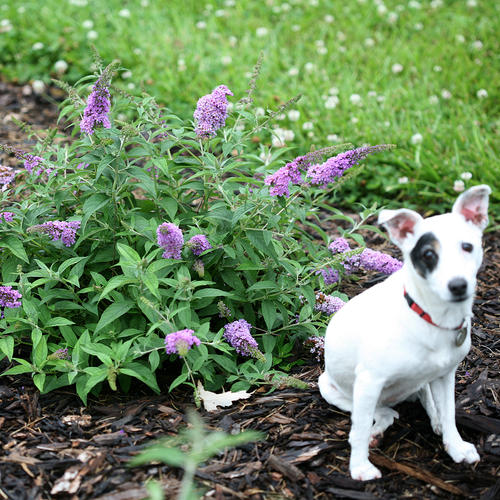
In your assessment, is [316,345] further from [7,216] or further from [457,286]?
[7,216]

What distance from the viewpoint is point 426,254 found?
7.60ft

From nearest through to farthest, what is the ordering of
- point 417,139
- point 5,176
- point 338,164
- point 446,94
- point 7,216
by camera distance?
point 338,164 → point 7,216 → point 5,176 → point 417,139 → point 446,94

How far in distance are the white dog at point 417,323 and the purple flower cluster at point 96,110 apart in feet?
4.62

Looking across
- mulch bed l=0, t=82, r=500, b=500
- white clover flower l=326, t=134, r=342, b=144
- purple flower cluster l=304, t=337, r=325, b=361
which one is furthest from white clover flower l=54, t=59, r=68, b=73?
purple flower cluster l=304, t=337, r=325, b=361

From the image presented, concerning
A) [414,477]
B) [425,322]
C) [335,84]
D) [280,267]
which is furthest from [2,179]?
[335,84]

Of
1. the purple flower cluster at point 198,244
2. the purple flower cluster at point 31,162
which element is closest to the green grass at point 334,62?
the purple flower cluster at point 31,162

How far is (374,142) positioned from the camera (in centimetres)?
581

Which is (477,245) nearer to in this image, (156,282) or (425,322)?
(425,322)

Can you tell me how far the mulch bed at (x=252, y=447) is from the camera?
103 inches

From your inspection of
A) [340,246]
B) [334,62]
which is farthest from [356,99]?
[340,246]

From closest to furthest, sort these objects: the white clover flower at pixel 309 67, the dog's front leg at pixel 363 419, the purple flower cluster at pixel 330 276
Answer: the dog's front leg at pixel 363 419 → the purple flower cluster at pixel 330 276 → the white clover flower at pixel 309 67

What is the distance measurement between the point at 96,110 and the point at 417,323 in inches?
67.5

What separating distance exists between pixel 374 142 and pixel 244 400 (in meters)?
3.30

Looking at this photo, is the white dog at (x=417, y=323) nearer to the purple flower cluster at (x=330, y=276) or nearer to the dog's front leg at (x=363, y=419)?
the dog's front leg at (x=363, y=419)
